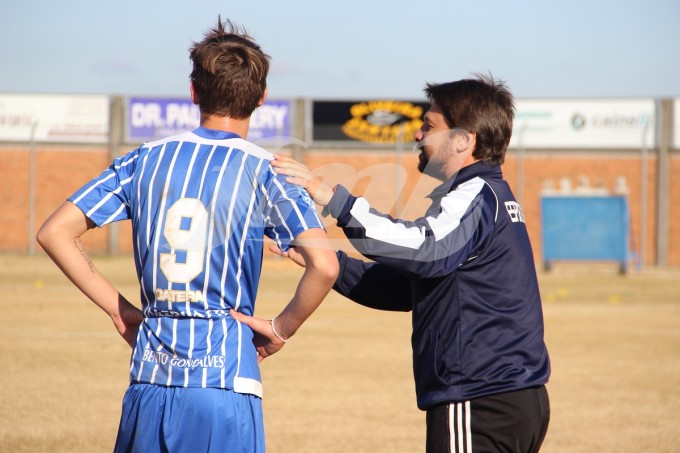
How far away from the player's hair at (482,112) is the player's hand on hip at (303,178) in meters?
0.61

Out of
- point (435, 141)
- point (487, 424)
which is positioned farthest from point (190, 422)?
point (435, 141)

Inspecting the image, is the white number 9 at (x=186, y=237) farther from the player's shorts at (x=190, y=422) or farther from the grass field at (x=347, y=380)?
the grass field at (x=347, y=380)

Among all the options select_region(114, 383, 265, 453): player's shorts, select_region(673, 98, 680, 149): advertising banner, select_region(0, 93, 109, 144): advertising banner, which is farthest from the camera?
select_region(0, 93, 109, 144): advertising banner

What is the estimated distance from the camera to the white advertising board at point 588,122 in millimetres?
36281

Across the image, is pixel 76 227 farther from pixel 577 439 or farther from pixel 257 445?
pixel 577 439

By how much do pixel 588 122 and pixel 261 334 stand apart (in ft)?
114

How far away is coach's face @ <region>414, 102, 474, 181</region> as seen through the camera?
3867 millimetres

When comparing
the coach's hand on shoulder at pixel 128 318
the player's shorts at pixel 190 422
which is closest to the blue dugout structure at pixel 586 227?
the coach's hand on shoulder at pixel 128 318

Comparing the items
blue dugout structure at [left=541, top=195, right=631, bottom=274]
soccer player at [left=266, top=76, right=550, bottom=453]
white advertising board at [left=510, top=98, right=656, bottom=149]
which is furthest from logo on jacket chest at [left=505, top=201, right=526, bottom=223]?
white advertising board at [left=510, top=98, right=656, bottom=149]

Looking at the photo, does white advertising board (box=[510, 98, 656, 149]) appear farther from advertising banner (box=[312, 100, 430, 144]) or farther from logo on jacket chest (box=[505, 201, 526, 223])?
logo on jacket chest (box=[505, 201, 526, 223])

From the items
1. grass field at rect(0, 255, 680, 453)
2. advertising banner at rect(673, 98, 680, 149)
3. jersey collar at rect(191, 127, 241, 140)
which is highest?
advertising banner at rect(673, 98, 680, 149)

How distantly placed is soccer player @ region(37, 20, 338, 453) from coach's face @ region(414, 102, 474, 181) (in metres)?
0.78

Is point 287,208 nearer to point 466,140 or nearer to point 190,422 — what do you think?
point 190,422

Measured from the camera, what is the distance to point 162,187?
10.8 ft
